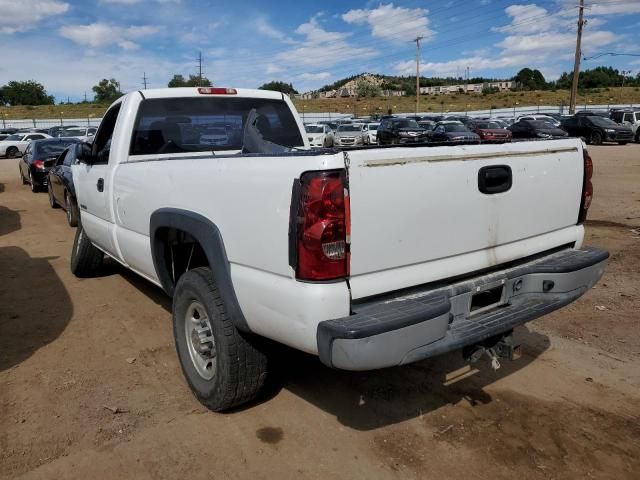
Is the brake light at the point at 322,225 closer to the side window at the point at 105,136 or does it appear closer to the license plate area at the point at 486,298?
the license plate area at the point at 486,298

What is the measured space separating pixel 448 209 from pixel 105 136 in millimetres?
3586

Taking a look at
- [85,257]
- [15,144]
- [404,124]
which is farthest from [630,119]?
[15,144]

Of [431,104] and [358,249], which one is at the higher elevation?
[431,104]

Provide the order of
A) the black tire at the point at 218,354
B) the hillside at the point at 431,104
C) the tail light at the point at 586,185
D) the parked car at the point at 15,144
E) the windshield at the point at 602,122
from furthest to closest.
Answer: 1. the hillside at the point at 431,104
2. the parked car at the point at 15,144
3. the windshield at the point at 602,122
4. the tail light at the point at 586,185
5. the black tire at the point at 218,354

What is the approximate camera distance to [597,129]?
2852 centimetres

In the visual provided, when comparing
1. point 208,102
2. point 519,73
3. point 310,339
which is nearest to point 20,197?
point 208,102

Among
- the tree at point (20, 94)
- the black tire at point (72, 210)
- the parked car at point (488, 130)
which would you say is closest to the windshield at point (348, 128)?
the parked car at point (488, 130)

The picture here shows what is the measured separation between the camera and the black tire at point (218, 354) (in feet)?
9.73

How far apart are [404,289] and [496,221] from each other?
732 millimetres

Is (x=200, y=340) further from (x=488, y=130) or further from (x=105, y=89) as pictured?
(x=105, y=89)

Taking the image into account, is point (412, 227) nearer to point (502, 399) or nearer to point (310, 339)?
point (310, 339)

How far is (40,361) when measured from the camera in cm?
407

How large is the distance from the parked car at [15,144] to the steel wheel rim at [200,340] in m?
32.1

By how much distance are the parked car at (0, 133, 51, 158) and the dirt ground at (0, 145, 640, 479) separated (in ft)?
101
